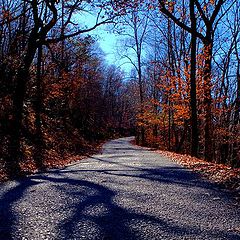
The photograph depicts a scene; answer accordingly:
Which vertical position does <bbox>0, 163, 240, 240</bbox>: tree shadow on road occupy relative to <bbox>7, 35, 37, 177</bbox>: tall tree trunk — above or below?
below

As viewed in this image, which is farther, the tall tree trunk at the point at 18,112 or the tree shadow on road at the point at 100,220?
the tall tree trunk at the point at 18,112

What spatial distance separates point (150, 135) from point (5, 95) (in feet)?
80.1

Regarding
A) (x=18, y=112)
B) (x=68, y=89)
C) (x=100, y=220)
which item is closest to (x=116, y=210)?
(x=100, y=220)

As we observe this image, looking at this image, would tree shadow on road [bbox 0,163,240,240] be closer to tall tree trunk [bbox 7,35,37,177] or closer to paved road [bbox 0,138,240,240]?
paved road [bbox 0,138,240,240]

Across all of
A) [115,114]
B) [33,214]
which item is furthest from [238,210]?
[115,114]

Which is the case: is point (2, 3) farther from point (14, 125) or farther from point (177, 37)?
point (177, 37)

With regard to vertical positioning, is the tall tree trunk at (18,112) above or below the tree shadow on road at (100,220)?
above

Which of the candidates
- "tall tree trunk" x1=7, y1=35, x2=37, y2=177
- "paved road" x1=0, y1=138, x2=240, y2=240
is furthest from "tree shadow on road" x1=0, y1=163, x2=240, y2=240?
"tall tree trunk" x1=7, y1=35, x2=37, y2=177

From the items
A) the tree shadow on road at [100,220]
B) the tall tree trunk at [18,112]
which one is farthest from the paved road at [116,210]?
the tall tree trunk at [18,112]

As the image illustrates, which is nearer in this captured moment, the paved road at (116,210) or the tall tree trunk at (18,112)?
the paved road at (116,210)

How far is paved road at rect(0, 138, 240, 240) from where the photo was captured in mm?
3859

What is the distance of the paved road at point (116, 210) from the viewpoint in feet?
12.7

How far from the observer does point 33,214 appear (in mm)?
4703

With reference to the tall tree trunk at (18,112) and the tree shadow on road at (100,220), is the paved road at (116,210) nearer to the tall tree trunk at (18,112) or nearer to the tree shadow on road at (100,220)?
the tree shadow on road at (100,220)
